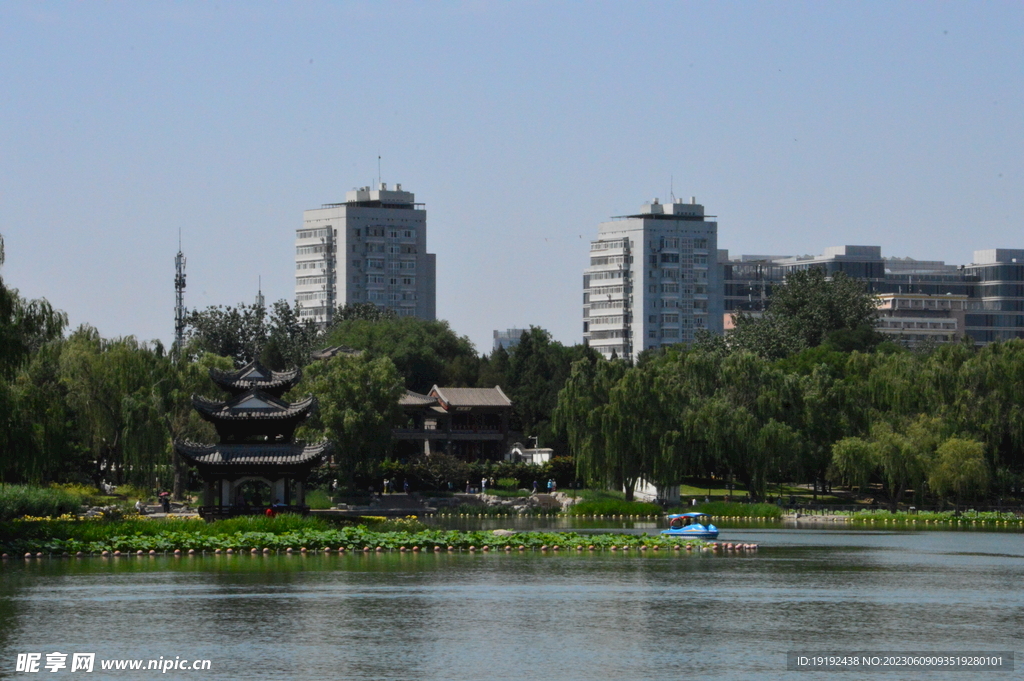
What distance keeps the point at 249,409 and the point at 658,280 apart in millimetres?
111792

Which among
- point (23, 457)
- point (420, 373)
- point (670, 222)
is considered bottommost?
point (23, 457)

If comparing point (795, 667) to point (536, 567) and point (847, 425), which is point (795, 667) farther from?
point (847, 425)

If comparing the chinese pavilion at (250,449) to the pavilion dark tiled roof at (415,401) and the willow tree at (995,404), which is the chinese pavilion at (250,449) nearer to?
the willow tree at (995,404)

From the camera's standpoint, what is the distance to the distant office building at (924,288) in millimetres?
166375

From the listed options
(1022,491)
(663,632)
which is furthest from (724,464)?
(663,632)

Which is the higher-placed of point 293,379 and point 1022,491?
point 293,379

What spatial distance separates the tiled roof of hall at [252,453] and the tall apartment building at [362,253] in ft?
365

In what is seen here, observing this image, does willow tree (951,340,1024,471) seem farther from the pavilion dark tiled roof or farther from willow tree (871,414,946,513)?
the pavilion dark tiled roof

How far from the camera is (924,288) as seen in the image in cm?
17912

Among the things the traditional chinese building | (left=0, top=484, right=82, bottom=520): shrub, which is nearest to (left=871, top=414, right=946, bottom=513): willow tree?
the traditional chinese building

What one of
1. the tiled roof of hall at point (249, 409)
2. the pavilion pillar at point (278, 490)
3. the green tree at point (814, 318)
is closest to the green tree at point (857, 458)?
the tiled roof of hall at point (249, 409)

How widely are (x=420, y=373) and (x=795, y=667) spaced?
295 feet

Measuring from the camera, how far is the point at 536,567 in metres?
36.8

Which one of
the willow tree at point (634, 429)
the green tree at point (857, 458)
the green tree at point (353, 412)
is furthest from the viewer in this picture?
the green tree at point (353, 412)
